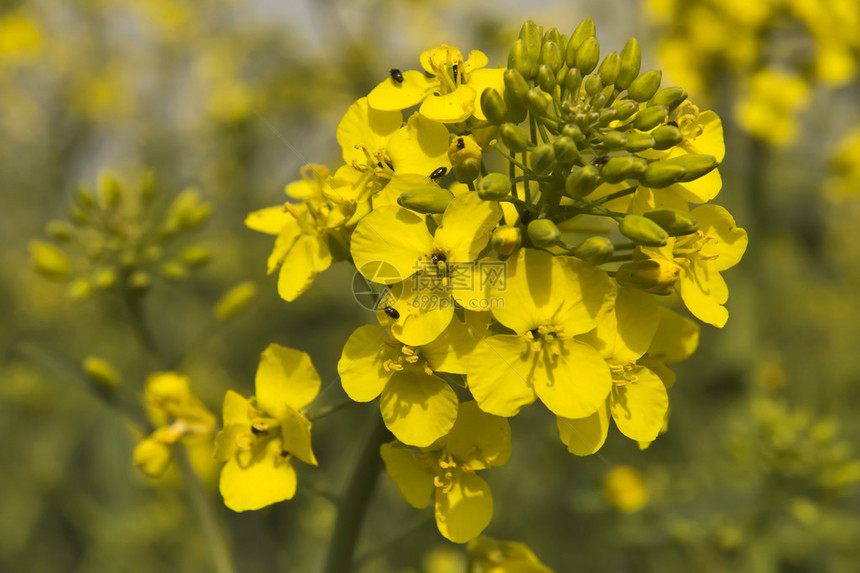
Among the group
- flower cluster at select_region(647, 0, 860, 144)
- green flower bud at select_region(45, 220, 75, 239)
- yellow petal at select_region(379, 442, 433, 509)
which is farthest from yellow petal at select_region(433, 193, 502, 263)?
flower cluster at select_region(647, 0, 860, 144)

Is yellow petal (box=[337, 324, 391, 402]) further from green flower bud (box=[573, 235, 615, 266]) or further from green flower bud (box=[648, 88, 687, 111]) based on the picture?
green flower bud (box=[648, 88, 687, 111])

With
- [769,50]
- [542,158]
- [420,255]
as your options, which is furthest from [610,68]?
[769,50]

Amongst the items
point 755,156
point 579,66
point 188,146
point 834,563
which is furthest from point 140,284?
point 188,146

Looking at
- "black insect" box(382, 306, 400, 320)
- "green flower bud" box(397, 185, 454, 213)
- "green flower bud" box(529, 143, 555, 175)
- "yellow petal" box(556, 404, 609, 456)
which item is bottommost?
"yellow petal" box(556, 404, 609, 456)

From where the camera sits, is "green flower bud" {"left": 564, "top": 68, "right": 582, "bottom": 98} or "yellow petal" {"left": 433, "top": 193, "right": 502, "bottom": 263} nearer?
"yellow petal" {"left": 433, "top": 193, "right": 502, "bottom": 263}

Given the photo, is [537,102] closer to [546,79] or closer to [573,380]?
[546,79]
